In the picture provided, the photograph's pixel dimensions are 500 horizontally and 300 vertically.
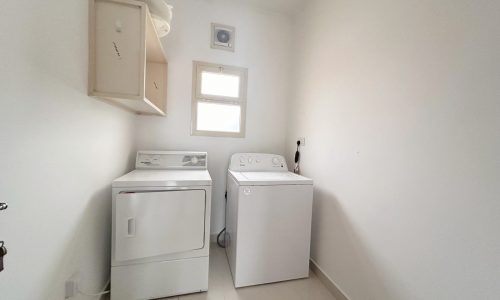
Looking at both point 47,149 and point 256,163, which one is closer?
point 47,149

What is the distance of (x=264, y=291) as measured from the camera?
1597 mm

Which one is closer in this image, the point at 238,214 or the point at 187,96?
the point at 238,214

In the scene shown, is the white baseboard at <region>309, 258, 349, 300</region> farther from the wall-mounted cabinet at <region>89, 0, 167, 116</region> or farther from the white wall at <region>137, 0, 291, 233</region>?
the wall-mounted cabinet at <region>89, 0, 167, 116</region>

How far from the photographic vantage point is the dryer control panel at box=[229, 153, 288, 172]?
7.02ft

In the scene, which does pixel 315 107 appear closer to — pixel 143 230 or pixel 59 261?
pixel 143 230

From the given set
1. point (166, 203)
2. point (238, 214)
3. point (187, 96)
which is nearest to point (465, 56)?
point (238, 214)

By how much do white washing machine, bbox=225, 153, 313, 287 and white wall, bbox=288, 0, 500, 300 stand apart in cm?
23

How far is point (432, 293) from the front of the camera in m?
0.93

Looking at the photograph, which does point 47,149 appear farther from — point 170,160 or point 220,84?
point 220,84

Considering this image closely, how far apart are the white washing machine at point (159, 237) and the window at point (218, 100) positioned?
3.13 ft

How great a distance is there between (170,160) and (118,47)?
3.67ft

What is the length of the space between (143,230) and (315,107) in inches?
70.9

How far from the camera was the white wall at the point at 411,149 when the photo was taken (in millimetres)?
791

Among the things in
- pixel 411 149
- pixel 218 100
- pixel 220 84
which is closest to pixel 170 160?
pixel 218 100
